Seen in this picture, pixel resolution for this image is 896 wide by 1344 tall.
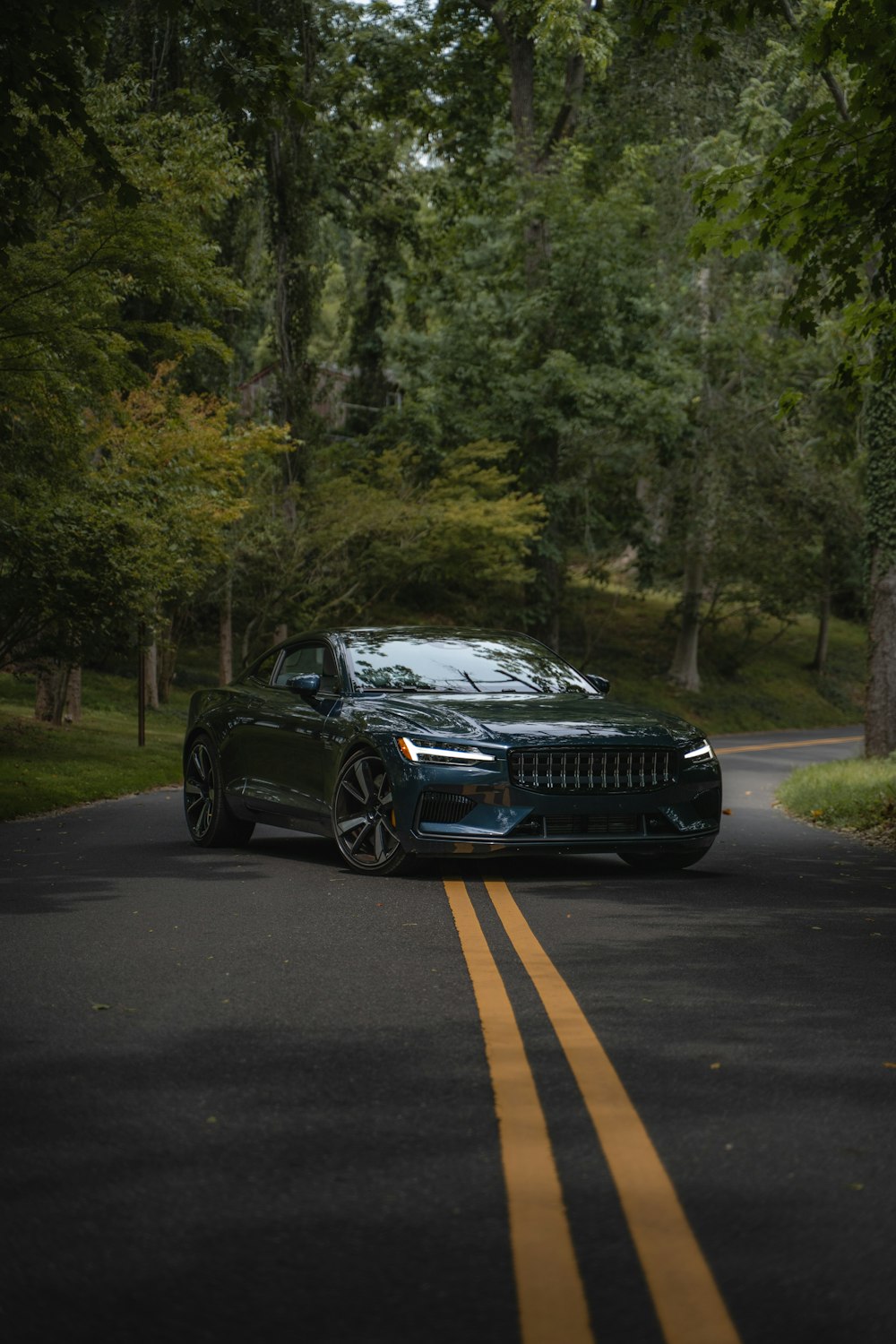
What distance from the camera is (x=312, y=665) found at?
1245 centimetres

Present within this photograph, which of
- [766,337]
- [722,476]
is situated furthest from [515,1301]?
[766,337]

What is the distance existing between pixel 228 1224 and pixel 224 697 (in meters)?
9.16

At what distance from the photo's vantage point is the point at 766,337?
4806 cm

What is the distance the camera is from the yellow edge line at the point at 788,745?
35.3 metres

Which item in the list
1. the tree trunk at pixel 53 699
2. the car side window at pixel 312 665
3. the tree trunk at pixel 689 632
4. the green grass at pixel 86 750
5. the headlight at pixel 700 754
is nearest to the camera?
the headlight at pixel 700 754

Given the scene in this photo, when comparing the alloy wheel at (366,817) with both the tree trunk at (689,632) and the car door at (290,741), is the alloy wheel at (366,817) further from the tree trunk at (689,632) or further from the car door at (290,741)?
the tree trunk at (689,632)

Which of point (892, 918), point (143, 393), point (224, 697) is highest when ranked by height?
point (143, 393)

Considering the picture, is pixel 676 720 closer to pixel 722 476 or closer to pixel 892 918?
pixel 892 918

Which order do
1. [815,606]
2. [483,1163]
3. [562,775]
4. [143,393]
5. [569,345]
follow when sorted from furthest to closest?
[815,606], [569,345], [143,393], [562,775], [483,1163]

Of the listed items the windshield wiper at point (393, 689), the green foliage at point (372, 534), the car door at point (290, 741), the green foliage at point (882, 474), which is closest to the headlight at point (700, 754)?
the windshield wiper at point (393, 689)

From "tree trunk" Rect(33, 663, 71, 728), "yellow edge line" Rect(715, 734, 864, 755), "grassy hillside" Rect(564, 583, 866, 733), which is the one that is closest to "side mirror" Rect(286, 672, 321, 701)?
"tree trunk" Rect(33, 663, 71, 728)

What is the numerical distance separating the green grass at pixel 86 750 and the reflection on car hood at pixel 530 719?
674cm

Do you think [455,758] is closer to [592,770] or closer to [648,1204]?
[592,770]

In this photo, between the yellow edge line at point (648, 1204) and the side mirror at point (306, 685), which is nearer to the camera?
the yellow edge line at point (648, 1204)
